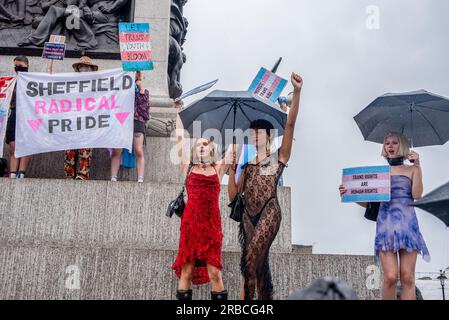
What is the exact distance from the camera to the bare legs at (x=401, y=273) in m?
5.19

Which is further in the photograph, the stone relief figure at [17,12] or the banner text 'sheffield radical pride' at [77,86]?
the stone relief figure at [17,12]

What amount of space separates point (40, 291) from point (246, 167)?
250cm

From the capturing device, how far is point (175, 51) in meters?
11.2

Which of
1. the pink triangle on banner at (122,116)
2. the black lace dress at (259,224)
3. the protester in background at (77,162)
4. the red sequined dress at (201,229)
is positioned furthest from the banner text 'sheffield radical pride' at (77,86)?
the black lace dress at (259,224)

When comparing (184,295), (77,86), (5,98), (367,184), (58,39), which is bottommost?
(184,295)

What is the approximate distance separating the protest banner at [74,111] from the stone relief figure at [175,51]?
2.57 meters

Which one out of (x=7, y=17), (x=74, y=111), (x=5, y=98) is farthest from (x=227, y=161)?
(x=7, y=17)

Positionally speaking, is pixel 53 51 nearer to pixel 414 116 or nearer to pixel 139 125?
pixel 139 125

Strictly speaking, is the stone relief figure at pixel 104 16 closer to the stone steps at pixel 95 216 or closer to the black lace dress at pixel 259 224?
A: the stone steps at pixel 95 216

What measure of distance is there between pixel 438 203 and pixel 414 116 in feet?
9.15

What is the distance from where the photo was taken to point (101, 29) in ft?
34.3

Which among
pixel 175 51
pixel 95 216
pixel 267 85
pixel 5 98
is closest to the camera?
pixel 267 85
